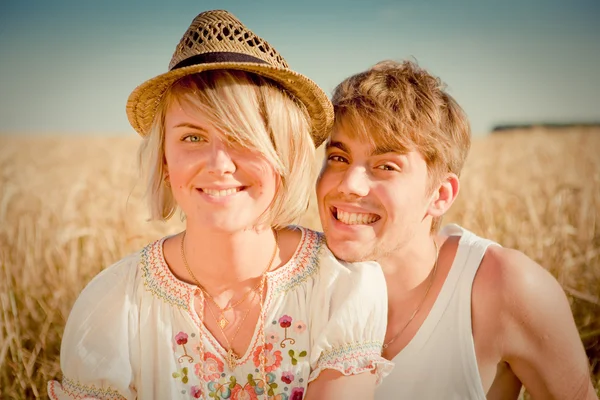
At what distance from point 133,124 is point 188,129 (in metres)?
0.47

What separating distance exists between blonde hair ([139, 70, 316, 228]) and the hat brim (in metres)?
0.03

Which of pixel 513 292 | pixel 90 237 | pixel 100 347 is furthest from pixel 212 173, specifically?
pixel 90 237

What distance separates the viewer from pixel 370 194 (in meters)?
2.42

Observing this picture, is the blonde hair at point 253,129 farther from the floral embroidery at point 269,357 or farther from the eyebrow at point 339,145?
the floral embroidery at point 269,357

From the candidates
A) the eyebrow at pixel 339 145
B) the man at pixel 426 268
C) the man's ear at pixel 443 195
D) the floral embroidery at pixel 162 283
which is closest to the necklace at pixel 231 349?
the floral embroidery at pixel 162 283

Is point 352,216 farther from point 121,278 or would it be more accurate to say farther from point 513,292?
point 121,278

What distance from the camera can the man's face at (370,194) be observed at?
2373 mm

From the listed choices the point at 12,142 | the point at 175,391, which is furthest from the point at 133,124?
the point at 12,142

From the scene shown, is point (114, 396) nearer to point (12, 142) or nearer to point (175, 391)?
point (175, 391)

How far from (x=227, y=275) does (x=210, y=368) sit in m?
0.33

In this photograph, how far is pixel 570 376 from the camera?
2.55m

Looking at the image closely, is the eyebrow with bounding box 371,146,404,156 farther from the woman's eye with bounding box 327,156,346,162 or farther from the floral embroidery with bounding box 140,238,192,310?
the floral embroidery with bounding box 140,238,192,310

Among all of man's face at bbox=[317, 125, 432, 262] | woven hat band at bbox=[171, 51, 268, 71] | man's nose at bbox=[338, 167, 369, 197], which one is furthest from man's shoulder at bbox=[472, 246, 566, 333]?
woven hat band at bbox=[171, 51, 268, 71]

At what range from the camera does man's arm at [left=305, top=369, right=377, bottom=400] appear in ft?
6.52
